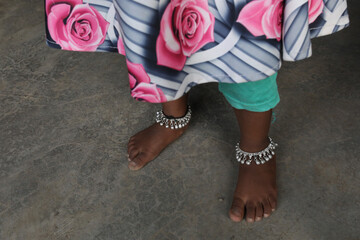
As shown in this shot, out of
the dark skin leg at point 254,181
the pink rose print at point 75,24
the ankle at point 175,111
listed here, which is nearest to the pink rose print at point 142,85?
the pink rose print at point 75,24

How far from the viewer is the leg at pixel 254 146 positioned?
3.25 feet

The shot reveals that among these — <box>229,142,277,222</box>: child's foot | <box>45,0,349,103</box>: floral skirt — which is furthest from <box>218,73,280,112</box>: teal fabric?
<box>229,142,277,222</box>: child's foot

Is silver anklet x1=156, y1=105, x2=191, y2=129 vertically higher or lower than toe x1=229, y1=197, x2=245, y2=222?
higher

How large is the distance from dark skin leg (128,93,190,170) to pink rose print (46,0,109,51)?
0.39m

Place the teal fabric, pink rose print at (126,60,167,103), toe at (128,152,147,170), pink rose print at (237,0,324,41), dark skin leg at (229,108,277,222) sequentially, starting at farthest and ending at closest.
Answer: toe at (128,152,147,170)
dark skin leg at (229,108,277,222)
the teal fabric
pink rose print at (126,60,167,103)
pink rose print at (237,0,324,41)

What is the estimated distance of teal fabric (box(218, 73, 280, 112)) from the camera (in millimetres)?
946

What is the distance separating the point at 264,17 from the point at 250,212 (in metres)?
0.60

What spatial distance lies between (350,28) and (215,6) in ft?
3.70

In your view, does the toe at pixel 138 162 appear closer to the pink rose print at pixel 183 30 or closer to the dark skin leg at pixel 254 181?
the dark skin leg at pixel 254 181

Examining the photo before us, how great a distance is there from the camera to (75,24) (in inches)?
36.7

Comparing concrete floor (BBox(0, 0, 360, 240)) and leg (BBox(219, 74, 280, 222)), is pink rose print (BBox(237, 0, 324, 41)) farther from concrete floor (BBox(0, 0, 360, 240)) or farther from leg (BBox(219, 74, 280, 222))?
concrete floor (BBox(0, 0, 360, 240))

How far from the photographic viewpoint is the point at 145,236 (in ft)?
3.67

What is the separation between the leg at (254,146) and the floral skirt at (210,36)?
0.17m

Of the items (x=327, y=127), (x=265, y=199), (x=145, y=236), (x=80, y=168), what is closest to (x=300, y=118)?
(x=327, y=127)
